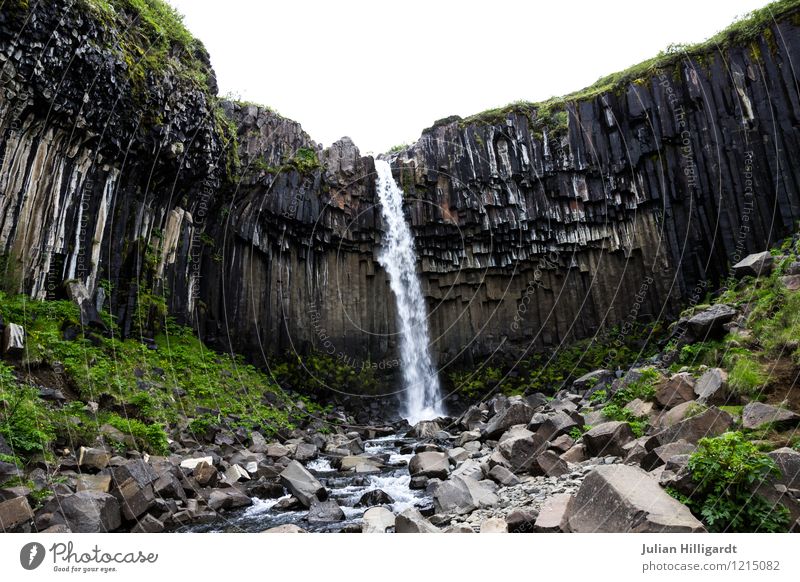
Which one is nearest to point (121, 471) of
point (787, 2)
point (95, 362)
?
point (95, 362)

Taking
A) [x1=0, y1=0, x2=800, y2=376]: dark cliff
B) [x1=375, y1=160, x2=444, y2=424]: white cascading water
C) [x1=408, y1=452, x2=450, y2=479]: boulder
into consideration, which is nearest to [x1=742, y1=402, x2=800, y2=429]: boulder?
[x1=408, y1=452, x2=450, y2=479]: boulder

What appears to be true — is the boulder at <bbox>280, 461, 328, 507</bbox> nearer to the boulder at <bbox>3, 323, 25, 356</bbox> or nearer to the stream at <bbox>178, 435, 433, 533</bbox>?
the stream at <bbox>178, 435, 433, 533</bbox>

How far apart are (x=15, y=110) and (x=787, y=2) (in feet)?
92.1

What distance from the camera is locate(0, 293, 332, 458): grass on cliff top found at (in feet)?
28.7

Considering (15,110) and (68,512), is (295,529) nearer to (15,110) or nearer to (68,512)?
(68,512)

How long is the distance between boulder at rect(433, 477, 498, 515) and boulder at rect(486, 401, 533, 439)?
210 inches

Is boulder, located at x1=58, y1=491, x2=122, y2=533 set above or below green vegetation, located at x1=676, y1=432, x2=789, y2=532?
below

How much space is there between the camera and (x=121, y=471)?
304 inches

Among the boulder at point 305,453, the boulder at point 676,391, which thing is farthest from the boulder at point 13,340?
the boulder at point 676,391

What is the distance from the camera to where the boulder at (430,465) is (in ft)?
34.8

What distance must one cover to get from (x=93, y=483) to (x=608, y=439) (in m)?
8.99

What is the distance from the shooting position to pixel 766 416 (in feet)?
23.1

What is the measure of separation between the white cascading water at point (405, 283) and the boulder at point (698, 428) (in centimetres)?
1836
